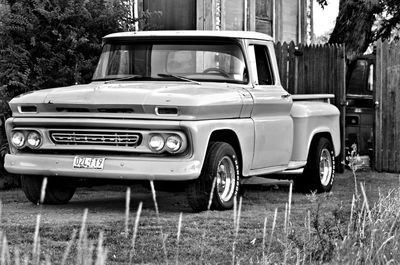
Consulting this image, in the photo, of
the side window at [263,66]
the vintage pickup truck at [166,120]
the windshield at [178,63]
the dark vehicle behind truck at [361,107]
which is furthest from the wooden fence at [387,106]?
the windshield at [178,63]

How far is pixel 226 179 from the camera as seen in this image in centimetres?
999

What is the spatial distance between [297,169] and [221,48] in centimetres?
211

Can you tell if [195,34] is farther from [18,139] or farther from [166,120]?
[18,139]

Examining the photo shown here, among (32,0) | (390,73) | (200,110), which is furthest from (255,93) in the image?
→ (390,73)

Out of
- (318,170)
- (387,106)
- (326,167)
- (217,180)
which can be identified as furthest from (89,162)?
(387,106)

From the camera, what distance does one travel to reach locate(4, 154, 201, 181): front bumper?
9211 millimetres

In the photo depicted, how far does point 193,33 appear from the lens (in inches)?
427

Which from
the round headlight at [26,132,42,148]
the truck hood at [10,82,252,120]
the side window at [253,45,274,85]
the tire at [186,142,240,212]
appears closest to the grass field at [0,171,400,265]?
the tire at [186,142,240,212]

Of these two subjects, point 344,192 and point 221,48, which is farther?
point 344,192

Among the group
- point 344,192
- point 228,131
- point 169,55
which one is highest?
point 169,55

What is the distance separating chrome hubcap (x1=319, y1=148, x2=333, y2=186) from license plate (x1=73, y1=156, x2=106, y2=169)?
415 cm

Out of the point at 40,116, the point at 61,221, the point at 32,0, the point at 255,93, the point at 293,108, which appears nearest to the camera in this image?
the point at 61,221

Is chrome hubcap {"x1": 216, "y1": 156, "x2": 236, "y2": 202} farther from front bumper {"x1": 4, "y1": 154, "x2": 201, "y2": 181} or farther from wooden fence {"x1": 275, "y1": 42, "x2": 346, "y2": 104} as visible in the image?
wooden fence {"x1": 275, "y1": 42, "x2": 346, "y2": 104}

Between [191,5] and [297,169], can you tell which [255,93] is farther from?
[191,5]
